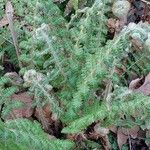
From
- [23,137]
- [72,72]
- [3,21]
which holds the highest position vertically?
[3,21]

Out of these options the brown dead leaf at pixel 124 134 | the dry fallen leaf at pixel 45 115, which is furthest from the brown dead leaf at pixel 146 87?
the dry fallen leaf at pixel 45 115

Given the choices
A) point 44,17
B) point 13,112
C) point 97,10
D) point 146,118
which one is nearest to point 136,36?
point 97,10

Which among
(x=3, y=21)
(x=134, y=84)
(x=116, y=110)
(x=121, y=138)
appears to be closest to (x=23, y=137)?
(x=116, y=110)

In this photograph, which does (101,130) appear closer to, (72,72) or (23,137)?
(72,72)

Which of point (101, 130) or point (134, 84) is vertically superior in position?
point (134, 84)

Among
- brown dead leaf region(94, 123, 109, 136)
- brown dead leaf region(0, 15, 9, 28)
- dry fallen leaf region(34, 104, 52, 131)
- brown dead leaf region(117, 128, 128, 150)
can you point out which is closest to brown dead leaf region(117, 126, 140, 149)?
brown dead leaf region(117, 128, 128, 150)

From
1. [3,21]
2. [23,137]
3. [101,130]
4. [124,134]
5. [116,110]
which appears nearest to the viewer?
[23,137]

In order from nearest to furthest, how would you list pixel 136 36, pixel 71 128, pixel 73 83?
pixel 136 36 < pixel 71 128 < pixel 73 83

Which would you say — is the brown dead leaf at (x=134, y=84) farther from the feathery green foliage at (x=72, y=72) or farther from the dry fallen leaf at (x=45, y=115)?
the dry fallen leaf at (x=45, y=115)

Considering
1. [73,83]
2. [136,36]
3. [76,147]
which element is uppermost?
[136,36]

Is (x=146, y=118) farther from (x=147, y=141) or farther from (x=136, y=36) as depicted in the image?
(x=136, y=36)

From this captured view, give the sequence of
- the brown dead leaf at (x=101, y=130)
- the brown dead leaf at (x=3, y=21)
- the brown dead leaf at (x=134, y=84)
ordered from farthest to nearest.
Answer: the brown dead leaf at (x=3, y=21) < the brown dead leaf at (x=134, y=84) < the brown dead leaf at (x=101, y=130)
